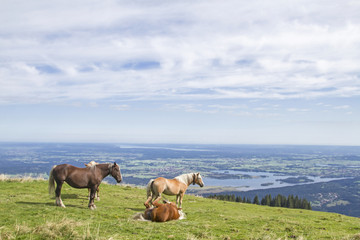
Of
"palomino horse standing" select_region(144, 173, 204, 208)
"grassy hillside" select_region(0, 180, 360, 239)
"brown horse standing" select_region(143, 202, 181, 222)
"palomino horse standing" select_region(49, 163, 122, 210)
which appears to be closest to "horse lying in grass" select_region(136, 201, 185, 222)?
"brown horse standing" select_region(143, 202, 181, 222)

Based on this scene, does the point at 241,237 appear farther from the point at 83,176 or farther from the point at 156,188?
the point at 83,176

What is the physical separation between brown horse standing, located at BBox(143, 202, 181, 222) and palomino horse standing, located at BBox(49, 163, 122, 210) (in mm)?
3923

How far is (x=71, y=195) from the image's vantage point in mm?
18797

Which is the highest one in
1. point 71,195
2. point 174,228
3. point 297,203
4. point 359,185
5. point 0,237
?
point 0,237

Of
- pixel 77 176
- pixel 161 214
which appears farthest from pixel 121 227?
pixel 77 176

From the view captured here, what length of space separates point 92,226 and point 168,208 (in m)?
3.57

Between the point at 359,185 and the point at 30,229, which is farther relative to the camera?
the point at 359,185

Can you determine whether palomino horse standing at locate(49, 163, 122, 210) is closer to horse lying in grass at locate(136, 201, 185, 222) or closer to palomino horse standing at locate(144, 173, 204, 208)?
palomino horse standing at locate(144, 173, 204, 208)

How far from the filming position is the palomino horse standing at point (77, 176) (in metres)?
13.5

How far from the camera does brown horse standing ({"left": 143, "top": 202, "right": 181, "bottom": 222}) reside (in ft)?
37.1

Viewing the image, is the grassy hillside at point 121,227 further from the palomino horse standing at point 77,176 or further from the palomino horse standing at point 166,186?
the palomino horse standing at point 166,186

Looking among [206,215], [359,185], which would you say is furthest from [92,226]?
[359,185]

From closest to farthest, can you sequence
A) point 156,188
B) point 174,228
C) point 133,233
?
point 133,233
point 174,228
point 156,188

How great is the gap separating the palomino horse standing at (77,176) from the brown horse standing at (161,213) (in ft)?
12.9
